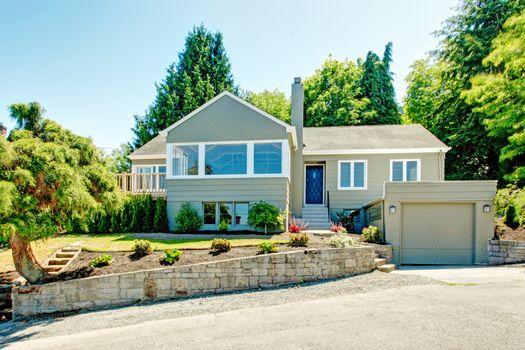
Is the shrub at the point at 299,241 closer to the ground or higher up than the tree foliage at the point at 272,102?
closer to the ground

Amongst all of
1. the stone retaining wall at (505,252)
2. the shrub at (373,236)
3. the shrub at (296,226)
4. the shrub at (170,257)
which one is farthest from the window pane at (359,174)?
the shrub at (170,257)

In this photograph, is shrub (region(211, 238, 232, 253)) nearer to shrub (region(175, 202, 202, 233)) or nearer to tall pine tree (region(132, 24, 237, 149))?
shrub (region(175, 202, 202, 233))

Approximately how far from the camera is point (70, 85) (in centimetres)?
1686

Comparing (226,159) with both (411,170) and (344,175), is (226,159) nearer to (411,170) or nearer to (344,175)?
(344,175)

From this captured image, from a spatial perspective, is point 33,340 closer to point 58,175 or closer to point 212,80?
point 58,175

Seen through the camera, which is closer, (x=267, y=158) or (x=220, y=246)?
(x=220, y=246)

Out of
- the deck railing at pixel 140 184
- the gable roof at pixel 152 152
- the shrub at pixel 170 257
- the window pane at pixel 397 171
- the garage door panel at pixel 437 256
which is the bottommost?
the garage door panel at pixel 437 256

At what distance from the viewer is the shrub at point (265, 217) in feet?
40.3

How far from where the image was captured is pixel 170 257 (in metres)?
9.31

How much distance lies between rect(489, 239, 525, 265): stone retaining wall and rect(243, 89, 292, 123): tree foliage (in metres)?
25.8

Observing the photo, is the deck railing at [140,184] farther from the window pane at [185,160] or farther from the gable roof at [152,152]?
the gable roof at [152,152]

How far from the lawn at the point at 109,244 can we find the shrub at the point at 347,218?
15.4ft

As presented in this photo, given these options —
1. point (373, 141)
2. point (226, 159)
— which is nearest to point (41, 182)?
point (226, 159)

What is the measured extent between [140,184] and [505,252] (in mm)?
14082
